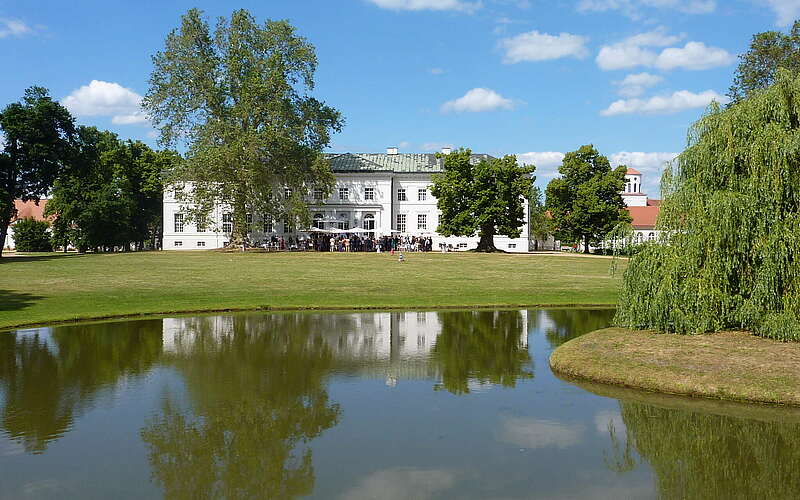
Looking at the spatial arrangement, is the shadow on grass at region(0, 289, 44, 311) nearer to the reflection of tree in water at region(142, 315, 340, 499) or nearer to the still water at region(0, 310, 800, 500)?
the still water at region(0, 310, 800, 500)

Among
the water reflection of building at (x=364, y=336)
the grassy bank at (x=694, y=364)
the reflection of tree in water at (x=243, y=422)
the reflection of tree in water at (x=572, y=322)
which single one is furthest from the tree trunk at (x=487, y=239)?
the grassy bank at (x=694, y=364)

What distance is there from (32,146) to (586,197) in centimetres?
5448

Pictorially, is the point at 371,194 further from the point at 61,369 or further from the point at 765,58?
the point at 61,369

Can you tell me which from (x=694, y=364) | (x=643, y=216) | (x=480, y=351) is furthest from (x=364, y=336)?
(x=643, y=216)

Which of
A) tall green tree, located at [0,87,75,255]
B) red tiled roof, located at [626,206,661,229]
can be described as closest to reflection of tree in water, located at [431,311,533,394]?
tall green tree, located at [0,87,75,255]

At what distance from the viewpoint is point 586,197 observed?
240ft

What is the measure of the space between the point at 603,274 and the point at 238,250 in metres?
34.1

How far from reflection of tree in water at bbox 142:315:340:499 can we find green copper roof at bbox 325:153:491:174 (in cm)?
7078

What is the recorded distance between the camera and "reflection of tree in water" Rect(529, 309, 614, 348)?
20881 mm

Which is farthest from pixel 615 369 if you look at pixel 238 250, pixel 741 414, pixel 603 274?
pixel 238 250

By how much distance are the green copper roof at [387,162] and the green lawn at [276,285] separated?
126 feet

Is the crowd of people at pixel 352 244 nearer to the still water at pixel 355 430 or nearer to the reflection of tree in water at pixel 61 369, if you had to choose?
the reflection of tree in water at pixel 61 369

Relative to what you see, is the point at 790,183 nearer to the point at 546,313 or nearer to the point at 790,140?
the point at 790,140

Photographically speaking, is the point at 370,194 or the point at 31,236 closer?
the point at 370,194
